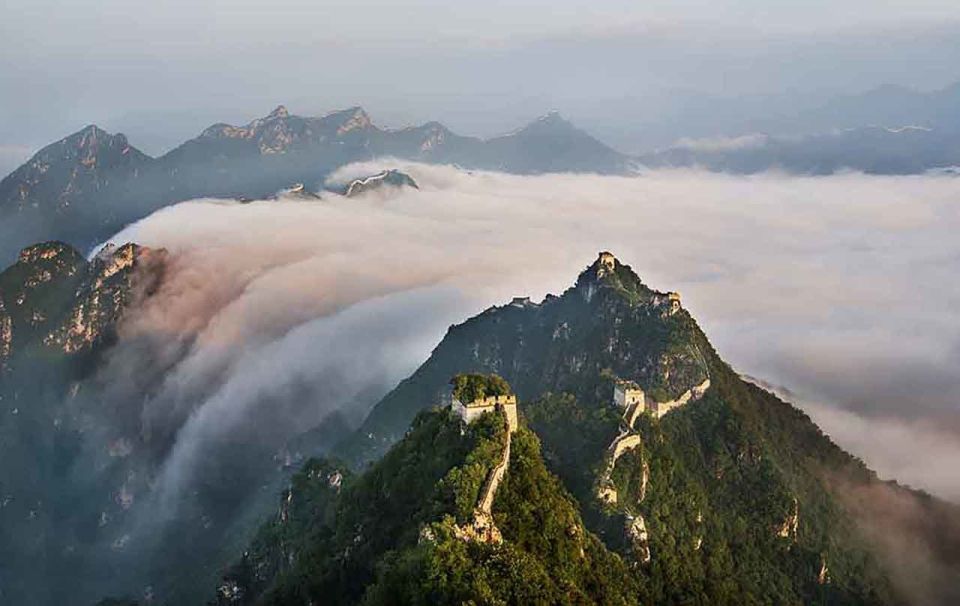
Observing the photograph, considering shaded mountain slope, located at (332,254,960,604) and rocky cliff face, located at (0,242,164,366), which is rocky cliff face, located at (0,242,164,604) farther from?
shaded mountain slope, located at (332,254,960,604)

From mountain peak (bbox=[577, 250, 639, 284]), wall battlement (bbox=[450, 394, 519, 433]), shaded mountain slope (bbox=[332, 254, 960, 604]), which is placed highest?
wall battlement (bbox=[450, 394, 519, 433])

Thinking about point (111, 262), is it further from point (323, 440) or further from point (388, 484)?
point (388, 484)

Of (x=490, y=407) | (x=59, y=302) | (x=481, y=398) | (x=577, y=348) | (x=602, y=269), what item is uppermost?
(x=481, y=398)

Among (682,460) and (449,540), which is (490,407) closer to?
(449,540)

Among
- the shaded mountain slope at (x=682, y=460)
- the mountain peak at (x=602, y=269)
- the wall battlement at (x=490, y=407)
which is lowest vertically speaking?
the shaded mountain slope at (x=682, y=460)

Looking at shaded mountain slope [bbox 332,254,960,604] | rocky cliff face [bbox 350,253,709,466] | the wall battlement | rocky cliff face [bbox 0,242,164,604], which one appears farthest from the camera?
rocky cliff face [bbox 0,242,164,604]

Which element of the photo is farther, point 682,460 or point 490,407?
point 682,460

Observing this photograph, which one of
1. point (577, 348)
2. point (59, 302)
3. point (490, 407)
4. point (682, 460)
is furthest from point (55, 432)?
point (490, 407)

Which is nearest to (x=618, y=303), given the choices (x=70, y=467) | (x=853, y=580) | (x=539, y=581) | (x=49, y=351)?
(x=853, y=580)

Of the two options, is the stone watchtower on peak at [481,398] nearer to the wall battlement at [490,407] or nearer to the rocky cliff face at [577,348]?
the wall battlement at [490,407]

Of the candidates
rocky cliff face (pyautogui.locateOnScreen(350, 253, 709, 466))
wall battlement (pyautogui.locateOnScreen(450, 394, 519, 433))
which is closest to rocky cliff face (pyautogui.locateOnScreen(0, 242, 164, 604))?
rocky cliff face (pyautogui.locateOnScreen(350, 253, 709, 466))

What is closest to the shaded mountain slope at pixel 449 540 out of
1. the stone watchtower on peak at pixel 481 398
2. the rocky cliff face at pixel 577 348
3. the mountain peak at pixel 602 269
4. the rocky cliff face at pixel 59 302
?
the stone watchtower on peak at pixel 481 398
